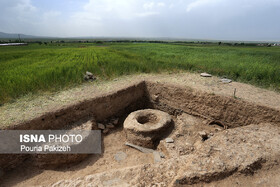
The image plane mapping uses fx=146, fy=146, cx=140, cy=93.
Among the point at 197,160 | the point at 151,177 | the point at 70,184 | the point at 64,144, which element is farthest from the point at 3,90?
the point at 197,160

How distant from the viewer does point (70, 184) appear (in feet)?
7.79

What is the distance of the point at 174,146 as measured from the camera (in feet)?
11.9

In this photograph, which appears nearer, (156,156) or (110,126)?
(156,156)

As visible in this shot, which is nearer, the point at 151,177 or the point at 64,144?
the point at 151,177

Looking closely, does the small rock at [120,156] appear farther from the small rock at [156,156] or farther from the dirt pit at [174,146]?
the small rock at [156,156]

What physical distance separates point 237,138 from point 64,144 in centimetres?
380

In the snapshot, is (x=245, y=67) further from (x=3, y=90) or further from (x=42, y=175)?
(x=3, y=90)

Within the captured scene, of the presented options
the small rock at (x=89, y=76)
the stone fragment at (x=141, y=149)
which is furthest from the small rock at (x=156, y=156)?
the small rock at (x=89, y=76)

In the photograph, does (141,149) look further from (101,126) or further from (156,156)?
(101,126)

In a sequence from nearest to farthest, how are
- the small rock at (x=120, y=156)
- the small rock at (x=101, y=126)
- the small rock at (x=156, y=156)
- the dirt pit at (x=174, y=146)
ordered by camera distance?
the dirt pit at (x=174, y=146) < the small rock at (x=156, y=156) < the small rock at (x=120, y=156) < the small rock at (x=101, y=126)

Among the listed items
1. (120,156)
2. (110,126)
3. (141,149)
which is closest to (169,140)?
(141,149)

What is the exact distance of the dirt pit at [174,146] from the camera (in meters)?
2.31

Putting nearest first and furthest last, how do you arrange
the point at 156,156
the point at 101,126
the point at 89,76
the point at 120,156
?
the point at 156,156, the point at 120,156, the point at 101,126, the point at 89,76

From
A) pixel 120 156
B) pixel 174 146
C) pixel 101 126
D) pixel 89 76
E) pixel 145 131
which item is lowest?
pixel 120 156
